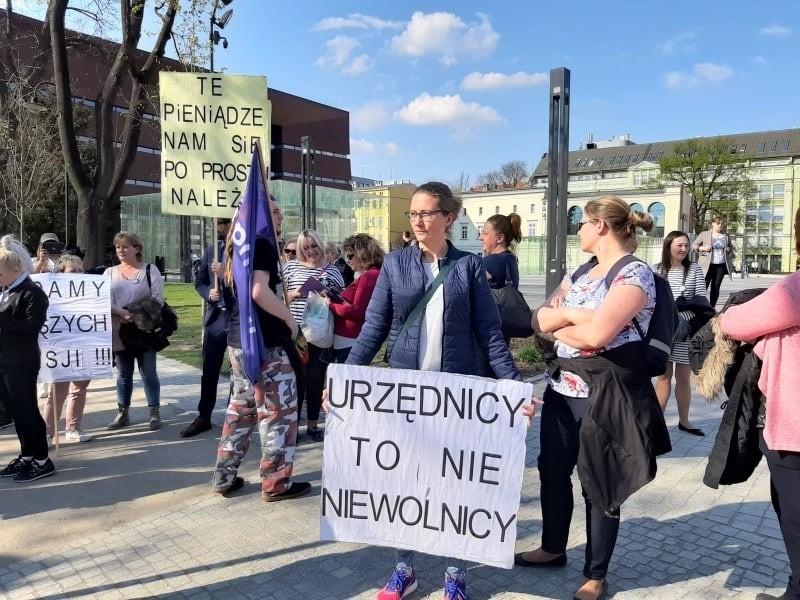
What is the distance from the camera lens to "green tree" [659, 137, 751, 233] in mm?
67000

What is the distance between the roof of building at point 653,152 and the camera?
91.2 metres

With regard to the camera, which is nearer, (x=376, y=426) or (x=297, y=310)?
(x=376, y=426)

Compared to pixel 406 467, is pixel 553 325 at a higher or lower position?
higher

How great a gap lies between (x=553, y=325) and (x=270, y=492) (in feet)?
7.89

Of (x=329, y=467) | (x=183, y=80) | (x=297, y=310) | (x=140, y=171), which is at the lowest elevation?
(x=329, y=467)

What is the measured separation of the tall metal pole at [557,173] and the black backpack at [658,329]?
220 inches

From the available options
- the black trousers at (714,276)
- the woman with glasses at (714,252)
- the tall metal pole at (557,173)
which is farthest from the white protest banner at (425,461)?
the black trousers at (714,276)

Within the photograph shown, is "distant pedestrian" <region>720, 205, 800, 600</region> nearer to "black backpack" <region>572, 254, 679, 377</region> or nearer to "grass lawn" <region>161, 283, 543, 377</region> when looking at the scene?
"black backpack" <region>572, 254, 679, 377</region>

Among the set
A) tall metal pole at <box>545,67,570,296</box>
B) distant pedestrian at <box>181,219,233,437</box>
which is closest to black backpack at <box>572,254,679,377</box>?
distant pedestrian at <box>181,219,233,437</box>

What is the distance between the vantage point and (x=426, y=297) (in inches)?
115

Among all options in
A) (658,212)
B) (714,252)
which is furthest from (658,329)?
(658,212)

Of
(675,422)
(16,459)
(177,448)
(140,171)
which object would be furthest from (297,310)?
(140,171)

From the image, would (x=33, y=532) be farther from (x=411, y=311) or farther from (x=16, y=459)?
(x=411, y=311)

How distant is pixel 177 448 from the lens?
534 cm
